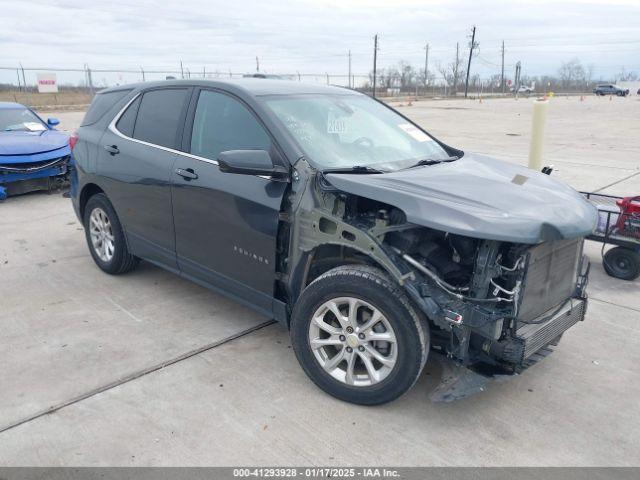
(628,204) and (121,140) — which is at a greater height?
(121,140)

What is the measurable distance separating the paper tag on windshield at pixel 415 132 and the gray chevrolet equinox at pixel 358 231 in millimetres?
24

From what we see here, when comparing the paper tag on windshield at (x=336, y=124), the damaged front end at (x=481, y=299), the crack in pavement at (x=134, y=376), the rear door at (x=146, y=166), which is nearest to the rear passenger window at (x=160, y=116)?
the rear door at (x=146, y=166)

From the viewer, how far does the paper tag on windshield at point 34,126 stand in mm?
9375

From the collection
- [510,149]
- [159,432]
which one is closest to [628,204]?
[159,432]

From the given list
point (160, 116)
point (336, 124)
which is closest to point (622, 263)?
point (336, 124)

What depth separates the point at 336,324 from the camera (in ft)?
10.7

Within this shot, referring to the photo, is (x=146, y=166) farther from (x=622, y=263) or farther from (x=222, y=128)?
(x=622, y=263)

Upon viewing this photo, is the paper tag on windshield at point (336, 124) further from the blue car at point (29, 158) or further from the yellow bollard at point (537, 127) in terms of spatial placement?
the blue car at point (29, 158)

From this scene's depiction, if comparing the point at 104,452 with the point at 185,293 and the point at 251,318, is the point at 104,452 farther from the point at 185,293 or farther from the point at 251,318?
the point at 185,293

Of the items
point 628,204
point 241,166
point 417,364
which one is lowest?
point 417,364

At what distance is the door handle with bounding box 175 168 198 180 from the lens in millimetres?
3928

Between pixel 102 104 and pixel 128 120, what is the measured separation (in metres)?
0.61

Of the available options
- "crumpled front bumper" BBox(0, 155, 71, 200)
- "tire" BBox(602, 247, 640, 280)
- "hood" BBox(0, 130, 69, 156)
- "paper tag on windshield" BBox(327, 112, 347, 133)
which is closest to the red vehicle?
A: "tire" BBox(602, 247, 640, 280)

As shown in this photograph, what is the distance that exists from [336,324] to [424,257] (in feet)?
2.21
